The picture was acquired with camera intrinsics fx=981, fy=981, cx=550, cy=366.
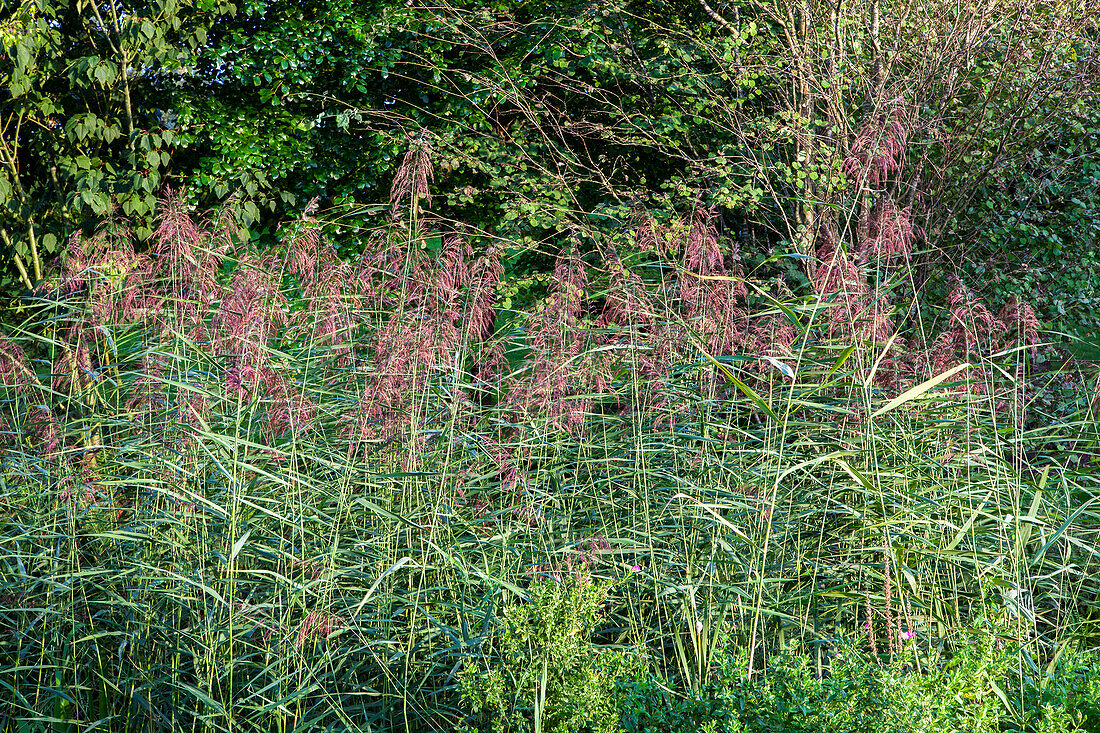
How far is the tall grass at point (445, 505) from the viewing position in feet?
9.34

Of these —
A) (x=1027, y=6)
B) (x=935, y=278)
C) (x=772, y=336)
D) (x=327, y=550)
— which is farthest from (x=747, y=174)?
(x=327, y=550)

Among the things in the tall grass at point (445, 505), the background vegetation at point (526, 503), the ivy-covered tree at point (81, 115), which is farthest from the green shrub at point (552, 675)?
the ivy-covered tree at point (81, 115)

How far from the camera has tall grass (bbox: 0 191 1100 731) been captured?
2.85 meters

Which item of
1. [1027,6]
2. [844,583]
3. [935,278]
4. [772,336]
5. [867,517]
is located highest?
[1027,6]

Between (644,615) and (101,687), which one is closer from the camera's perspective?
(101,687)

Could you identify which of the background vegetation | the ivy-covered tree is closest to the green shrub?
the background vegetation

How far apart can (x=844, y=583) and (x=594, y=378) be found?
115 centimetres

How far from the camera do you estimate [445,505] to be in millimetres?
3215

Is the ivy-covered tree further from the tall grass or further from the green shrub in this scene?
the green shrub

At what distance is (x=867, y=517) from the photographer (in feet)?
9.80

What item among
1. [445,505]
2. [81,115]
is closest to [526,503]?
[445,505]

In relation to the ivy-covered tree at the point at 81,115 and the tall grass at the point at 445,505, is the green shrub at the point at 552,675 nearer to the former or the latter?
the tall grass at the point at 445,505

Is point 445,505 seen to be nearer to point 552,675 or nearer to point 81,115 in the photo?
point 552,675

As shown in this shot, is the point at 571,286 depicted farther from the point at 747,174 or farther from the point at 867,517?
the point at 747,174
